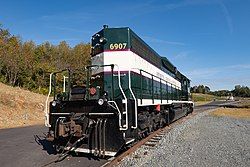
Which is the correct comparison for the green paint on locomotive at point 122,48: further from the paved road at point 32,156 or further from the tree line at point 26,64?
the tree line at point 26,64

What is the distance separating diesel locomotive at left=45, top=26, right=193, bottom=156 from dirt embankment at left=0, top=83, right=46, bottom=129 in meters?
11.0

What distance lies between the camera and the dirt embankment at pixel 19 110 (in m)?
20.4

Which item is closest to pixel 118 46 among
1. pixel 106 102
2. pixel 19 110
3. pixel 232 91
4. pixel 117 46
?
pixel 117 46

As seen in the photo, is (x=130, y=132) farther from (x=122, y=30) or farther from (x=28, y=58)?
(x=28, y=58)

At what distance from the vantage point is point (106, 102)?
317 inches

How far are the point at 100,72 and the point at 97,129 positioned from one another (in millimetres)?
2821

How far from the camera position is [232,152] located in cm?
878

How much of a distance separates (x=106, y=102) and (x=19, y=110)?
58.3 ft

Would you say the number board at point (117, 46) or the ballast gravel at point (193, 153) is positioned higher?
the number board at point (117, 46)

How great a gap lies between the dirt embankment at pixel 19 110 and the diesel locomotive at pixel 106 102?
10956 millimetres

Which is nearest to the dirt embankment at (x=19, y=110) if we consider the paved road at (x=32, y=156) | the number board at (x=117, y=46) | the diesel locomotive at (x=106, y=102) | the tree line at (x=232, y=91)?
the paved road at (x=32, y=156)

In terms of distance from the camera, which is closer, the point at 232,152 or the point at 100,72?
the point at 232,152

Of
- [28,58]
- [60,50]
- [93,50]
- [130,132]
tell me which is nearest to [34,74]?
[28,58]

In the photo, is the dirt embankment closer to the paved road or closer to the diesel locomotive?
the paved road
